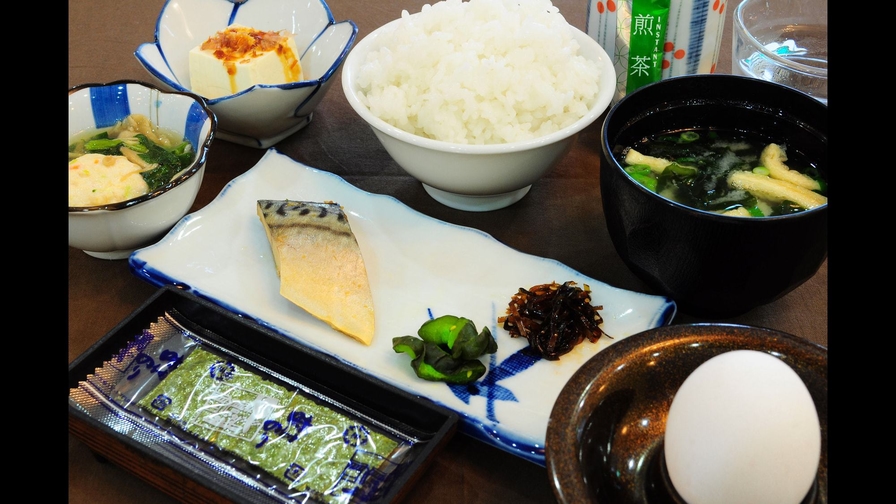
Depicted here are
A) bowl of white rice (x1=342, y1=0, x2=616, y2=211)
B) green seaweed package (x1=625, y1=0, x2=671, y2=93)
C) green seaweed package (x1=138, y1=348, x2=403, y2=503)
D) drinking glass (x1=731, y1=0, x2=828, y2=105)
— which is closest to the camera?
green seaweed package (x1=138, y1=348, x2=403, y2=503)

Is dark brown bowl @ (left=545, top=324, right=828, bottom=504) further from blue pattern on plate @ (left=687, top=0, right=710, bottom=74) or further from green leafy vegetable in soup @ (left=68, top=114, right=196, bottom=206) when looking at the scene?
green leafy vegetable in soup @ (left=68, top=114, right=196, bottom=206)

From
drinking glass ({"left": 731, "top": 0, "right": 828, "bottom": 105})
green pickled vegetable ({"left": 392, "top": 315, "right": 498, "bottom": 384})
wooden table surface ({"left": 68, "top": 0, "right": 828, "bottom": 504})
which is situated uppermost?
drinking glass ({"left": 731, "top": 0, "right": 828, "bottom": 105})

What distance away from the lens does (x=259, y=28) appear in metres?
2.24

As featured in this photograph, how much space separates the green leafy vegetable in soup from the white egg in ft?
4.34

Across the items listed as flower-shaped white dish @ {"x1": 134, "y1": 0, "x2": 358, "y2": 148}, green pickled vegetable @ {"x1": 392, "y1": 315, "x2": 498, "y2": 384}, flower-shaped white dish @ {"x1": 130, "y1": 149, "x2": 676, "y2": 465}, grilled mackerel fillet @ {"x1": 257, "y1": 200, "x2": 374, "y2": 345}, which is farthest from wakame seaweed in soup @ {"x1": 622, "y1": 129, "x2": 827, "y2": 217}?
flower-shaped white dish @ {"x1": 134, "y1": 0, "x2": 358, "y2": 148}

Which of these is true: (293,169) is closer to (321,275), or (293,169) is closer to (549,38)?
(321,275)

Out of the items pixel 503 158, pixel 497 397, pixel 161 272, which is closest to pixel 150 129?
pixel 161 272

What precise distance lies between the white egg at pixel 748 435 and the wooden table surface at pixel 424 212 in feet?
1.08

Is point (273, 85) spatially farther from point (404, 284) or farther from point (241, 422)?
point (241, 422)

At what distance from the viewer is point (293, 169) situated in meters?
1.85

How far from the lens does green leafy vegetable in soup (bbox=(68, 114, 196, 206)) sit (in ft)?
5.40

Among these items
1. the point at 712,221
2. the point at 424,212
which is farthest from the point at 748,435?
the point at 424,212

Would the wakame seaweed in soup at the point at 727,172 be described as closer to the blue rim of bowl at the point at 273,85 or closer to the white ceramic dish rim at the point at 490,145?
the white ceramic dish rim at the point at 490,145

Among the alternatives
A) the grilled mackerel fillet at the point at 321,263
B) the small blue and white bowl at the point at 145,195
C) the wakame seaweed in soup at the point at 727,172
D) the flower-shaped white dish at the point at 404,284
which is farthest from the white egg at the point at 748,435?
the small blue and white bowl at the point at 145,195
